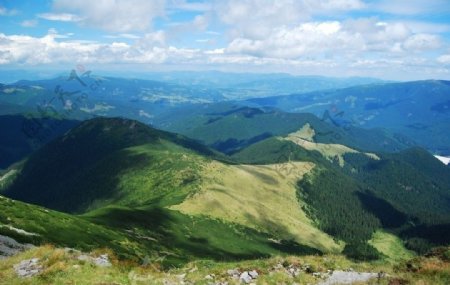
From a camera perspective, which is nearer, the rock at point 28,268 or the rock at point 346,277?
the rock at point 28,268

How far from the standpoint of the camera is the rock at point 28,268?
110 ft

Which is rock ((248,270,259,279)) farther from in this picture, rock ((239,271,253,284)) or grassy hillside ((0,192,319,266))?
grassy hillside ((0,192,319,266))

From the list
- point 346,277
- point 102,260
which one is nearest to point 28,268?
point 102,260

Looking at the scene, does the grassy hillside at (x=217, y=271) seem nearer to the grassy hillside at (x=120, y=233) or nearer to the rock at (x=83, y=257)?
the rock at (x=83, y=257)

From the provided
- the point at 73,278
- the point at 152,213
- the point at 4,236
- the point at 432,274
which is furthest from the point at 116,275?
the point at 152,213

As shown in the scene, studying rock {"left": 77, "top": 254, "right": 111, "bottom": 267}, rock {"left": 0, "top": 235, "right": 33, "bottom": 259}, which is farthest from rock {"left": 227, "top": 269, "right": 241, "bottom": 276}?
rock {"left": 0, "top": 235, "right": 33, "bottom": 259}

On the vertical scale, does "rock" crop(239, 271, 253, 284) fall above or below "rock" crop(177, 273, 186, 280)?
above

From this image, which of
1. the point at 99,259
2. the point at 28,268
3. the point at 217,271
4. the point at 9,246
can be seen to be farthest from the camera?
the point at 9,246

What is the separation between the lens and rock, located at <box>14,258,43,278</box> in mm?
33497

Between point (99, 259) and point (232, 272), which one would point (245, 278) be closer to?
point (232, 272)

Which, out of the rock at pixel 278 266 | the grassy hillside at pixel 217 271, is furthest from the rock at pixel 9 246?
the rock at pixel 278 266

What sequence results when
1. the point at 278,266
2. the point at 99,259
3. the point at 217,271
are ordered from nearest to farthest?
1. the point at 217,271
2. the point at 278,266
3. the point at 99,259

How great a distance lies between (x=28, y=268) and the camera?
114 feet

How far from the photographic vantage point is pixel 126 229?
13738cm
